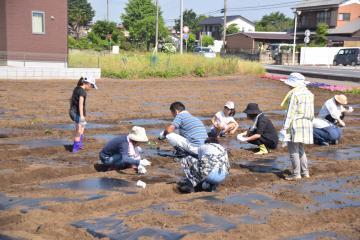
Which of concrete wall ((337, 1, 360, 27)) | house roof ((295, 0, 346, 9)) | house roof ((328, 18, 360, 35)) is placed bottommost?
house roof ((328, 18, 360, 35))

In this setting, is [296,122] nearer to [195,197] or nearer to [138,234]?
[195,197]

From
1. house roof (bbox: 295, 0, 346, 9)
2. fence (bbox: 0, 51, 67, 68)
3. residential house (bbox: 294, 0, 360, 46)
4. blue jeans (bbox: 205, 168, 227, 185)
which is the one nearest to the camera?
blue jeans (bbox: 205, 168, 227, 185)

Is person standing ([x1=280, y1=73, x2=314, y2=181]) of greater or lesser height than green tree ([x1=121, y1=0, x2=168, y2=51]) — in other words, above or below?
below

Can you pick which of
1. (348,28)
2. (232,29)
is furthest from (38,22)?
(232,29)

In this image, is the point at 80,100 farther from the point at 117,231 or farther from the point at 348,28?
the point at 348,28

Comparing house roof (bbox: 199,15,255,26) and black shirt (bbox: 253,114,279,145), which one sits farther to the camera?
house roof (bbox: 199,15,255,26)

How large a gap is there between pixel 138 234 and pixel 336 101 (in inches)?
246

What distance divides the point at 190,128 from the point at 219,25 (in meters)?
78.3

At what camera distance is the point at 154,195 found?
5945 mm

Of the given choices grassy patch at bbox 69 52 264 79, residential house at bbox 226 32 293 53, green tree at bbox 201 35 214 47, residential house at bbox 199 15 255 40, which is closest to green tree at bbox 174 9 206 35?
residential house at bbox 199 15 255 40

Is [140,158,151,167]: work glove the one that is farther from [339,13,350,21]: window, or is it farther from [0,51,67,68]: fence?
[339,13,350,21]: window

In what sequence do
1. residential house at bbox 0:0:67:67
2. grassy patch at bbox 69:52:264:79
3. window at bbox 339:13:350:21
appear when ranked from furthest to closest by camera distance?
window at bbox 339:13:350:21
grassy patch at bbox 69:52:264:79
residential house at bbox 0:0:67:67

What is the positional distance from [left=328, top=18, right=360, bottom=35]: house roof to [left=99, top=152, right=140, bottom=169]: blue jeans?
50365 millimetres

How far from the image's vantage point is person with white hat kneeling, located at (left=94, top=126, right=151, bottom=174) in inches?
260
